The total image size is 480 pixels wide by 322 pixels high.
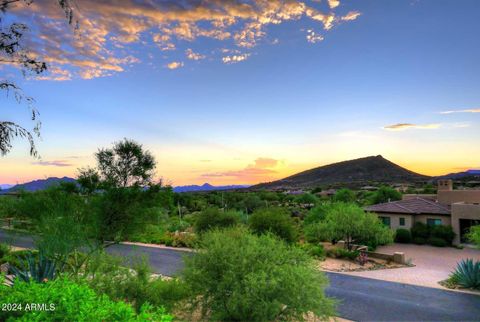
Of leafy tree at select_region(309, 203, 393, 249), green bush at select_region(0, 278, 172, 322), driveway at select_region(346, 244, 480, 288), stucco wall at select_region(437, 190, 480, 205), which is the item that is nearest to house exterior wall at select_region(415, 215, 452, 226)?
driveway at select_region(346, 244, 480, 288)

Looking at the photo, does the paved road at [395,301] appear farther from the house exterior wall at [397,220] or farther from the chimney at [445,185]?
the chimney at [445,185]

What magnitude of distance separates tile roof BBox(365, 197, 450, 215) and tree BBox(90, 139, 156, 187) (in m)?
28.5

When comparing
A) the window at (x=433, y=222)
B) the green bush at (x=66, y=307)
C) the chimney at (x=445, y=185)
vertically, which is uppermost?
the chimney at (x=445, y=185)

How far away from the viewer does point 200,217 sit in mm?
38938

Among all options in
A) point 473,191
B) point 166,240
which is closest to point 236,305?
point 166,240

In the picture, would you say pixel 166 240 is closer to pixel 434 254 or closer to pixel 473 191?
pixel 434 254

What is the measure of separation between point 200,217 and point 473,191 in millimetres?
31885

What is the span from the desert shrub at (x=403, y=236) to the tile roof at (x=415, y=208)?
8.42 feet

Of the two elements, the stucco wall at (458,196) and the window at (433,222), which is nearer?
the window at (433,222)

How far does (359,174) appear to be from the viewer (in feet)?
500

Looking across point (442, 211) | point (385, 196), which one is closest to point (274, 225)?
point (442, 211)

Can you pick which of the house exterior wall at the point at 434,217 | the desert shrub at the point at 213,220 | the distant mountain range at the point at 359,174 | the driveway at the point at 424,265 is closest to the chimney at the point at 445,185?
the house exterior wall at the point at 434,217

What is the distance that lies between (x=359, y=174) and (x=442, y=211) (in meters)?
115

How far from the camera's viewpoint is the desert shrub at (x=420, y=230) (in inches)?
1555
